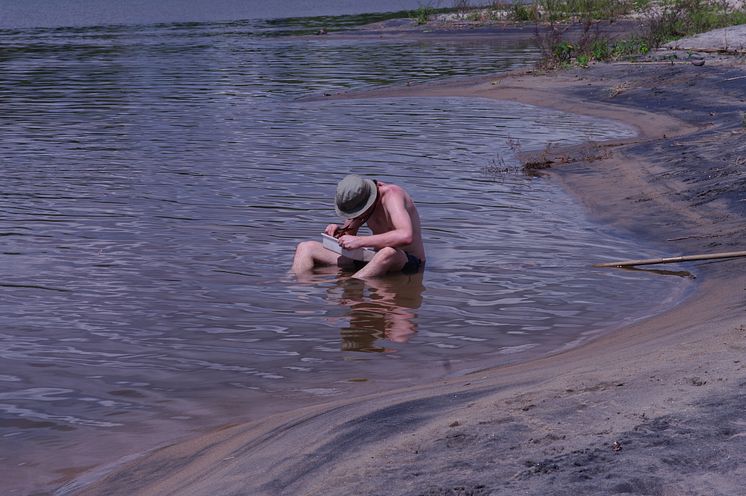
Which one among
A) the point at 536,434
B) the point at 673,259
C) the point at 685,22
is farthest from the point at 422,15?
the point at 536,434

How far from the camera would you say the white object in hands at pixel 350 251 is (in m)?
8.55

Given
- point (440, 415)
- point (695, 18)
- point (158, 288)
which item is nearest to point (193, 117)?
point (158, 288)

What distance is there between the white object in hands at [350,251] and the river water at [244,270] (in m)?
0.21

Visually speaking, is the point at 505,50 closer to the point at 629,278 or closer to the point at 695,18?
the point at 695,18

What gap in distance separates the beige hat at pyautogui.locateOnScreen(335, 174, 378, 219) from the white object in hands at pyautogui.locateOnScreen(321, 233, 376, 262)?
0.46 metres

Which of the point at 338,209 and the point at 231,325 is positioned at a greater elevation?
the point at 338,209

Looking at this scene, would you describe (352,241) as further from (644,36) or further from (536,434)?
(644,36)

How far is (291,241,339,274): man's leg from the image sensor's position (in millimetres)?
8711

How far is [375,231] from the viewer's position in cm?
855

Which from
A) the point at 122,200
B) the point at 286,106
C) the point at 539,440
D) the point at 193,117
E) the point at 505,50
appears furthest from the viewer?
the point at 505,50

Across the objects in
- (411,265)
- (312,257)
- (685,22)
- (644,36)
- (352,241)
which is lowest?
(411,265)

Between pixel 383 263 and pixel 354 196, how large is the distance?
0.69 meters

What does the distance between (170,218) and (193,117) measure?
8315 millimetres

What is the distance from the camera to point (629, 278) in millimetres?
8484
